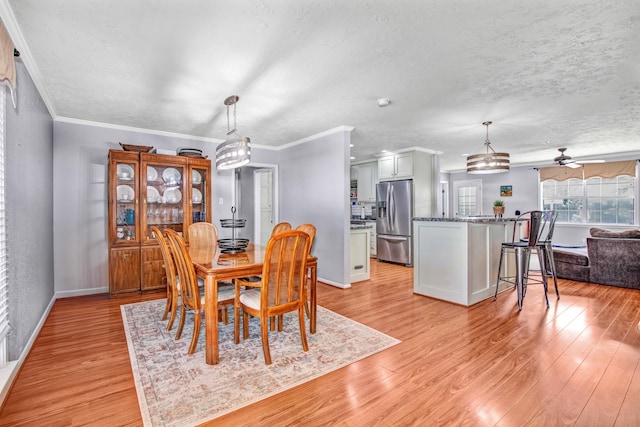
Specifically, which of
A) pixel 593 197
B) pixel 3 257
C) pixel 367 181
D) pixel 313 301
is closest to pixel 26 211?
pixel 3 257

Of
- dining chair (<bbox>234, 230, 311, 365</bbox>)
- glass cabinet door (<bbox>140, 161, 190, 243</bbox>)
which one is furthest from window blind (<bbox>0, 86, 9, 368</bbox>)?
glass cabinet door (<bbox>140, 161, 190, 243</bbox>)

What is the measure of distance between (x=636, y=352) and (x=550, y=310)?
1.03 m

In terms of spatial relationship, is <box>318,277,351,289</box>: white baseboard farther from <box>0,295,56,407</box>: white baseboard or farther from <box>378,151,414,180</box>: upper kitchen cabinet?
<box>0,295,56,407</box>: white baseboard

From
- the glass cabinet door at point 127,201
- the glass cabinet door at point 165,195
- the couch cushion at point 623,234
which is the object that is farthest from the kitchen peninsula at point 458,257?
the glass cabinet door at point 127,201

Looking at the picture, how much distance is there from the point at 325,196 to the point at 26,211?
333 centimetres

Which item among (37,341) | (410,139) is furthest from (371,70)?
(37,341)

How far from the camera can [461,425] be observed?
1620mm

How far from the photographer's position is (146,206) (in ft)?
13.8

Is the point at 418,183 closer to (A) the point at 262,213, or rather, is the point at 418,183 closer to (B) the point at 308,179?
(B) the point at 308,179

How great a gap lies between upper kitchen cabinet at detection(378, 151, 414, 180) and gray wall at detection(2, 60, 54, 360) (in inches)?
217

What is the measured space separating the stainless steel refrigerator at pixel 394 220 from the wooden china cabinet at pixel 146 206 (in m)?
3.64

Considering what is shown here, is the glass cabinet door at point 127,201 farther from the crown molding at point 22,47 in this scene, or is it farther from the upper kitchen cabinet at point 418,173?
the upper kitchen cabinet at point 418,173

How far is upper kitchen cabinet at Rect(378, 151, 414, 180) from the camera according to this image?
6.19m

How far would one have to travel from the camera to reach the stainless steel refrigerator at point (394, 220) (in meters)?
6.20
